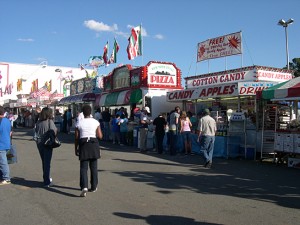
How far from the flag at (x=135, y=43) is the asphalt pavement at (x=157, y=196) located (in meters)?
13.4

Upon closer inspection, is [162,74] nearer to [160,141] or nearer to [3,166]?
[160,141]

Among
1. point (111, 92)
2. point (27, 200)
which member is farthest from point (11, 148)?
point (111, 92)

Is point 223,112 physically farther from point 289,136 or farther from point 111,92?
point 111,92

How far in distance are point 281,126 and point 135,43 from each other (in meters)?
13.5

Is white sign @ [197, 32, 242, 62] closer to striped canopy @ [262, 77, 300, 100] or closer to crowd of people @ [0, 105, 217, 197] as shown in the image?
crowd of people @ [0, 105, 217, 197]

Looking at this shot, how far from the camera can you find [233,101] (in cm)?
1719

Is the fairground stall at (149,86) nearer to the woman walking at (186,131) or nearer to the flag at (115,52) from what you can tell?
the flag at (115,52)

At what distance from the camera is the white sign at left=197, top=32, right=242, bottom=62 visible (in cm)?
2016

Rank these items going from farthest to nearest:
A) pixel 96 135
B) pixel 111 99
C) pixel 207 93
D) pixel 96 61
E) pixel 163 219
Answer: pixel 96 61
pixel 111 99
pixel 207 93
pixel 96 135
pixel 163 219

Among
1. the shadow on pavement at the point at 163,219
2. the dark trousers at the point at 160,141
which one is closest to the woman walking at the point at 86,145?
the shadow on pavement at the point at 163,219

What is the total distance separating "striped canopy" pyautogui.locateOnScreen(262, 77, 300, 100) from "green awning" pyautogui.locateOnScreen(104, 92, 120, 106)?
13.6 metres

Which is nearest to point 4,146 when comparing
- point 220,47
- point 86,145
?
point 86,145

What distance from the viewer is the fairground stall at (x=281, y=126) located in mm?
10641

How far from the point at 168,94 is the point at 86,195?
1348cm
